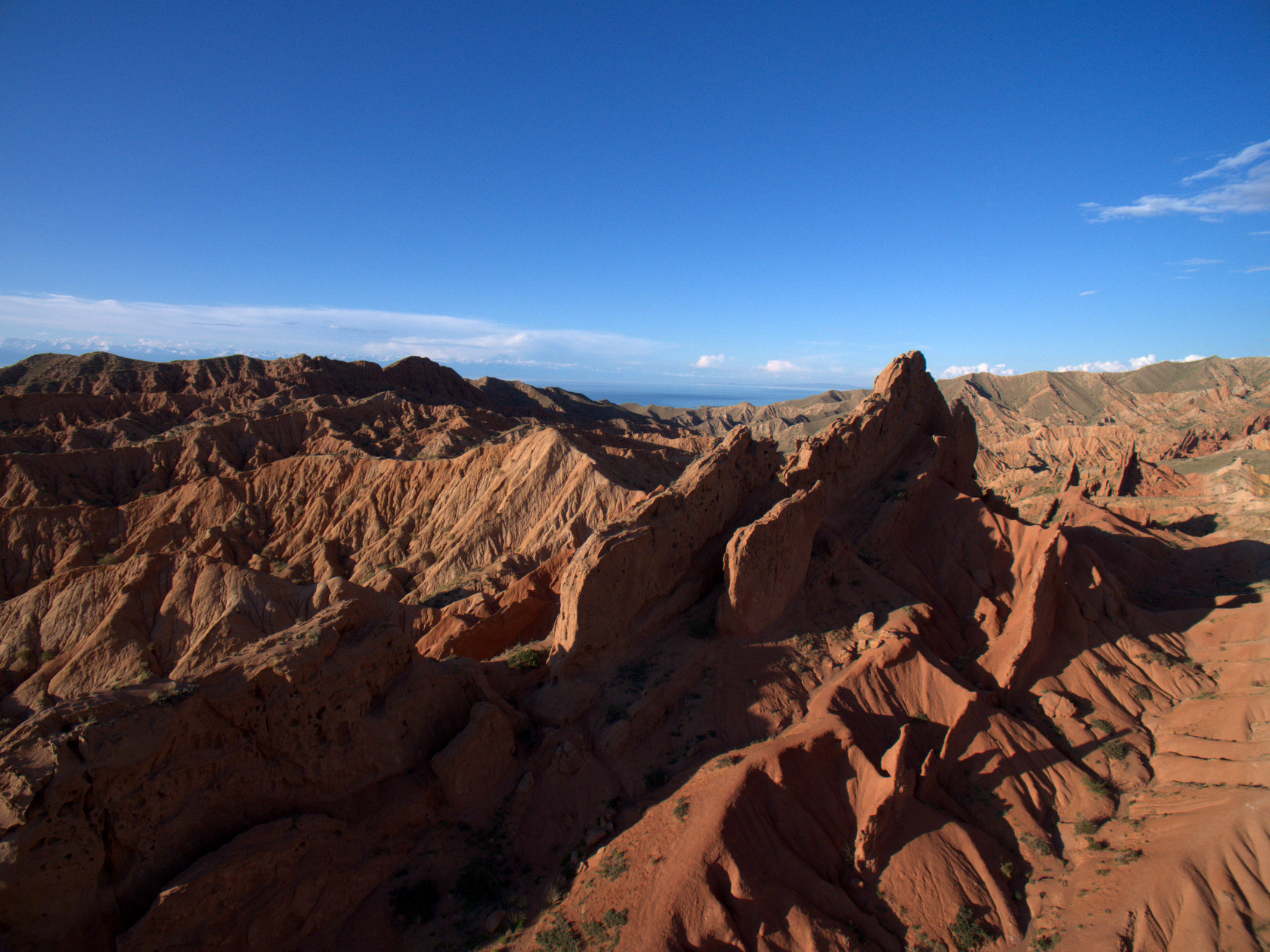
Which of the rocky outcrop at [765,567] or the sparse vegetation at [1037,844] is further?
the rocky outcrop at [765,567]

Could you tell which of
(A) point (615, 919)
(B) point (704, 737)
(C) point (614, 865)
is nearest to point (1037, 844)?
(B) point (704, 737)

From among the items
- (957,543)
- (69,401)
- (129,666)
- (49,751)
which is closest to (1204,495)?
(957,543)

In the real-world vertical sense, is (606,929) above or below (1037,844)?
above

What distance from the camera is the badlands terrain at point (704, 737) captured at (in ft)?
35.5

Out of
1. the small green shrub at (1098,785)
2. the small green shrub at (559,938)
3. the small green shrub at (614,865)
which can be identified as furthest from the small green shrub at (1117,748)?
the small green shrub at (559,938)

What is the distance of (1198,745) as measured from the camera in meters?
17.6

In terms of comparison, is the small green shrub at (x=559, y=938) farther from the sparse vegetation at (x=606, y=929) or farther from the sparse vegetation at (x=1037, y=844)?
the sparse vegetation at (x=1037, y=844)

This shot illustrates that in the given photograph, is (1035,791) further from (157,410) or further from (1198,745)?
(157,410)

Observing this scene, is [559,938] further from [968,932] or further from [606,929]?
[968,932]

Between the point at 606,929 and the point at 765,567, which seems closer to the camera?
the point at 606,929

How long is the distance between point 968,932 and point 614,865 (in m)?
7.89

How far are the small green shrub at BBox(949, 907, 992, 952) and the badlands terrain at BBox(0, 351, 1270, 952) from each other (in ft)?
0.27

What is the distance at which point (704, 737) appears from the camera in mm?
15727

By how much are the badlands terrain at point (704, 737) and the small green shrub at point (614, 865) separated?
0.09 metres
